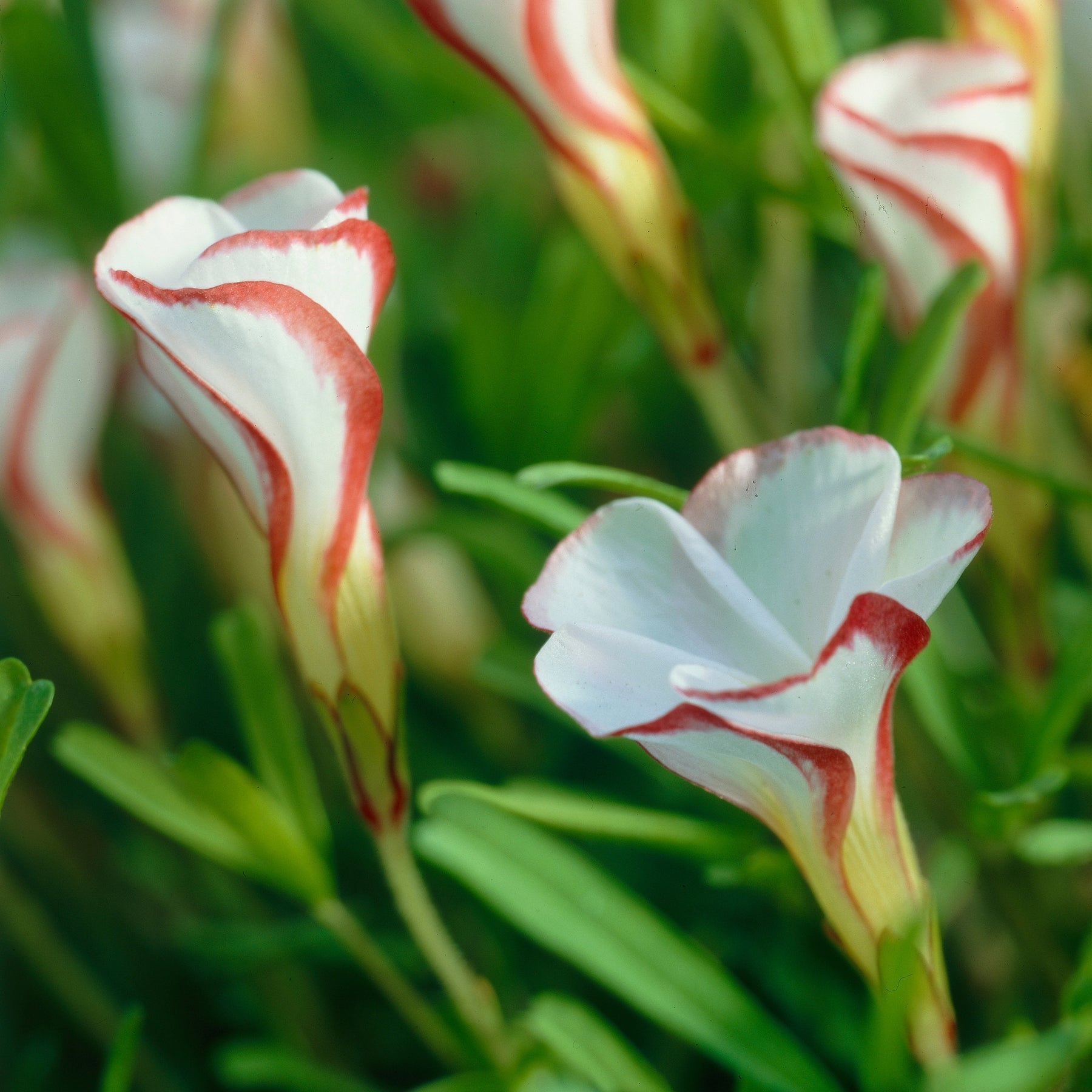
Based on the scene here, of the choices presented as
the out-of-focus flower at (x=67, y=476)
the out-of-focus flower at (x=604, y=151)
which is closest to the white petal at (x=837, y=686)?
the out-of-focus flower at (x=604, y=151)

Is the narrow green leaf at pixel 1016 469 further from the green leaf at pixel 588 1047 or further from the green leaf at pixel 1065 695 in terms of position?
the green leaf at pixel 588 1047

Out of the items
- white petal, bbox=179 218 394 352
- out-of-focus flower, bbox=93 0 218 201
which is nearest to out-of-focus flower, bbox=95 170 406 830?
white petal, bbox=179 218 394 352

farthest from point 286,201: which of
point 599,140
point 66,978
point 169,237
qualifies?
point 66,978

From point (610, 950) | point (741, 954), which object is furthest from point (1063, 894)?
point (610, 950)

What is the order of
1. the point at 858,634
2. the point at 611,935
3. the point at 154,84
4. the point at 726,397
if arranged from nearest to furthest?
the point at 858,634
the point at 611,935
the point at 726,397
the point at 154,84

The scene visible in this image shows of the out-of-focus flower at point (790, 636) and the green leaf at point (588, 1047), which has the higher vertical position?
the out-of-focus flower at point (790, 636)

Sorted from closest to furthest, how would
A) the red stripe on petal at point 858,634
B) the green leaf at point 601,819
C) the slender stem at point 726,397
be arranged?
the red stripe on petal at point 858,634
the green leaf at point 601,819
the slender stem at point 726,397

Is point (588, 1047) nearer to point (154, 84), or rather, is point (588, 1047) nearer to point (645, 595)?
point (645, 595)
